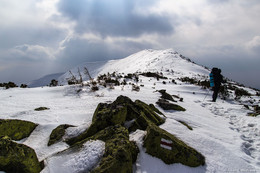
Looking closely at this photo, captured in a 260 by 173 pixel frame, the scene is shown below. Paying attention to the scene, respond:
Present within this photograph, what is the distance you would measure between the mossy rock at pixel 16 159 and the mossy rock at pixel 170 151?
5.84 ft

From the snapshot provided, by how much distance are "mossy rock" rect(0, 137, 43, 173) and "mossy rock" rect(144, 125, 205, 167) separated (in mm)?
1781

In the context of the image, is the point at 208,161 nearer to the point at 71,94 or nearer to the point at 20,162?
the point at 20,162

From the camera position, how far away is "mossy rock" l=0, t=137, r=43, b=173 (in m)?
1.87

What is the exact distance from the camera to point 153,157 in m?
2.38

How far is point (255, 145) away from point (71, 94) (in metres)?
6.55

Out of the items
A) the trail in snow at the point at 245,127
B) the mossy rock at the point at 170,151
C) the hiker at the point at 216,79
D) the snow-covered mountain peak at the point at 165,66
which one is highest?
the snow-covered mountain peak at the point at 165,66

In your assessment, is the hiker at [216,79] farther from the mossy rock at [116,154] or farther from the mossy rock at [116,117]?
the mossy rock at [116,154]

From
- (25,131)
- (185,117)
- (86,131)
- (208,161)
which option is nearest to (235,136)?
(185,117)

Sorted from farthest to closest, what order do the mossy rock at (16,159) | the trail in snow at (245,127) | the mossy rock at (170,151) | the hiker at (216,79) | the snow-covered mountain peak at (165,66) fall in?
the snow-covered mountain peak at (165,66) < the hiker at (216,79) < the trail in snow at (245,127) < the mossy rock at (170,151) < the mossy rock at (16,159)

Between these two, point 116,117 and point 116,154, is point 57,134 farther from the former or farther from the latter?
point 116,154

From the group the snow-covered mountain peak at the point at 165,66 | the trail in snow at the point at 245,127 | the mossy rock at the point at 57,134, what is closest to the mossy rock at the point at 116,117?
the mossy rock at the point at 57,134

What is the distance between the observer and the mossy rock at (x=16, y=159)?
1874 millimetres

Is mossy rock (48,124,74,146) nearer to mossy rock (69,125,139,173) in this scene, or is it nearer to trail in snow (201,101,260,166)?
mossy rock (69,125,139,173)

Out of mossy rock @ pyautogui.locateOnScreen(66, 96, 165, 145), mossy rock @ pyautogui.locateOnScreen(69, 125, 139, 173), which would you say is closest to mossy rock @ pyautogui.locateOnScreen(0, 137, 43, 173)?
mossy rock @ pyautogui.locateOnScreen(69, 125, 139, 173)
